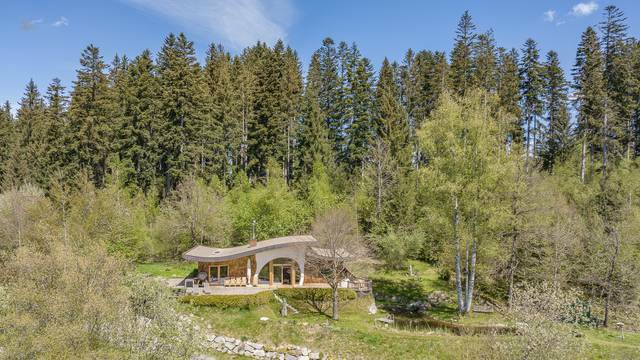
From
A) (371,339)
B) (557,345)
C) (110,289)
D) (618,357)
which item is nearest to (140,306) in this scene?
(110,289)

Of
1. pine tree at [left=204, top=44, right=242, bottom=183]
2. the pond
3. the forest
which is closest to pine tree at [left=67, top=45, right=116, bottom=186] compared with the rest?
the forest

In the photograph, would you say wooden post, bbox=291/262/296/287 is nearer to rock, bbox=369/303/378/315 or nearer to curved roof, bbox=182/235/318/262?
curved roof, bbox=182/235/318/262

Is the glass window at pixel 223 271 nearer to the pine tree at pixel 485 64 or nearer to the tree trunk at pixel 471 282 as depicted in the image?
the tree trunk at pixel 471 282

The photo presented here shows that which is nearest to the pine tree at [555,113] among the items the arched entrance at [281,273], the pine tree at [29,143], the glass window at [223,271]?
the arched entrance at [281,273]

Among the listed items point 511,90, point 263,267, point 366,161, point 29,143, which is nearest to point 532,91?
point 511,90

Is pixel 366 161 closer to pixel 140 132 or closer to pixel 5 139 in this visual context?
pixel 140 132

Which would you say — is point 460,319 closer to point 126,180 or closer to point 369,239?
point 369,239

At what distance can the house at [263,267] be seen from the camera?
94.6 feet

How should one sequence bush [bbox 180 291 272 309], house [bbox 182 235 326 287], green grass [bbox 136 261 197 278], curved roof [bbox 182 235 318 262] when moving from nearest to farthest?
bush [bbox 180 291 272 309] → curved roof [bbox 182 235 318 262] → house [bbox 182 235 326 287] → green grass [bbox 136 261 197 278]

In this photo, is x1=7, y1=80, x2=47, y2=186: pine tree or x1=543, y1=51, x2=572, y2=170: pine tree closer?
x1=543, y1=51, x2=572, y2=170: pine tree

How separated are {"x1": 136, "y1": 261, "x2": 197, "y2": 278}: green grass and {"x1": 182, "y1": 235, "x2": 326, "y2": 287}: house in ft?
15.8

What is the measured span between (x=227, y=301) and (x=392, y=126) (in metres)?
27.2

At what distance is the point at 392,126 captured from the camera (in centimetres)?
4469

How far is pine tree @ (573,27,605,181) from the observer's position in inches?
1697
